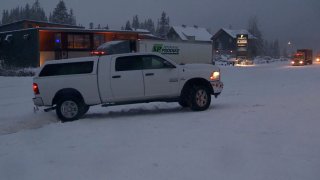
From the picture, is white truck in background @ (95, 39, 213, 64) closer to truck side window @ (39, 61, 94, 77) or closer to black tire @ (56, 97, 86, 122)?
truck side window @ (39, 61, 94, 77)

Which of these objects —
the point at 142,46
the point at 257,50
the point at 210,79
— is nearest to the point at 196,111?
the point at 210,79

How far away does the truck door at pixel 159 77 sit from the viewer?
40.4ft

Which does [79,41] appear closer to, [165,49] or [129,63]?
[165,49]

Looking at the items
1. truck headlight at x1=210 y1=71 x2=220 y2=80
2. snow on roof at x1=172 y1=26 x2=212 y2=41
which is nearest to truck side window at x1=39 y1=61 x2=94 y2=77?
truck headlight at x1=210 y1=71 x2=220 y2=80

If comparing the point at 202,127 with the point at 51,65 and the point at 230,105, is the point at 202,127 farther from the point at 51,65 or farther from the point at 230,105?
the point at 51,65

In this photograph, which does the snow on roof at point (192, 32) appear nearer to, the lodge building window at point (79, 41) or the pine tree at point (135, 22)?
the lodge building window at point (79, 41)

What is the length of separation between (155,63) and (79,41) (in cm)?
3932

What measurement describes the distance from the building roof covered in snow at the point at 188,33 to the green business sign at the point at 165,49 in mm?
67151

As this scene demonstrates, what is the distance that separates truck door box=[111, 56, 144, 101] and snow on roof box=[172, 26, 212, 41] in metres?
91.2

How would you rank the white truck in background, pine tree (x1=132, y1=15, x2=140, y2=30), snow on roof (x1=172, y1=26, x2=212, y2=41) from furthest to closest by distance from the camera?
pine tree (x1=132, y1=15, x2=140, y2=30) < snow on roof (x1=172, y1=26, x2=212, y2=41) < the white truck in background

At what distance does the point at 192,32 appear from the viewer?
10738cm

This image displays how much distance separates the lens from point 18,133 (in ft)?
33.2

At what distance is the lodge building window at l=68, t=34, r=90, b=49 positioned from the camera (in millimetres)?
50031

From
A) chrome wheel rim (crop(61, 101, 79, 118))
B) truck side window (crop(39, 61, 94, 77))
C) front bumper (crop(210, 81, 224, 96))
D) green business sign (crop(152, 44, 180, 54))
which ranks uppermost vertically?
green business sign (crop(152, 44, 180, 54))
